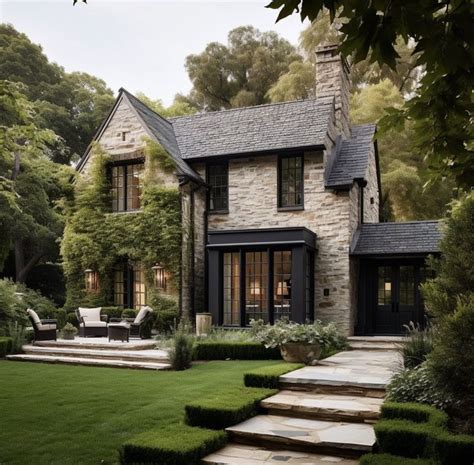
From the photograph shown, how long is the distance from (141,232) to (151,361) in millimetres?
5948

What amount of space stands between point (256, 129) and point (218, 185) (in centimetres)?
241

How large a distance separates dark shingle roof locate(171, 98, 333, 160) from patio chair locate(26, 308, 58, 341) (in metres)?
7.25

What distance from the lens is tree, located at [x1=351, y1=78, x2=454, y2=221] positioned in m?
24.1

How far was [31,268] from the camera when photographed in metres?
27.8

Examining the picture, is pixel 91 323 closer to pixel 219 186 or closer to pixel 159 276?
pixel 159 276

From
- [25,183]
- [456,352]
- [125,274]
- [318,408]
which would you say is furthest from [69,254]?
[456,352]

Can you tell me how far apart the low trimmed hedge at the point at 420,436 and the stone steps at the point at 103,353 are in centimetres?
706

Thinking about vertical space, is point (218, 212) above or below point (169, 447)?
above

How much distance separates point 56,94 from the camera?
32469 millimetres

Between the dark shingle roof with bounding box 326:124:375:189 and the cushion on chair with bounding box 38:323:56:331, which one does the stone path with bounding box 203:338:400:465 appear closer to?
the dark shingle roof with bounding box 326:124:375:189

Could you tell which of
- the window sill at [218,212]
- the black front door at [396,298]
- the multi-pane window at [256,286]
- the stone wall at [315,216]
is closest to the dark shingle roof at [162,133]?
the window sill at [218,212]

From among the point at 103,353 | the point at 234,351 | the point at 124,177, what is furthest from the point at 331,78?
the point at 103,353

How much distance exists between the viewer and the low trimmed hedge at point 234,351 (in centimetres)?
1273

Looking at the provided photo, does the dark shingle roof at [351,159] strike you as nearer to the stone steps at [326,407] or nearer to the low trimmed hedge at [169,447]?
the stone steps at [326,407]
